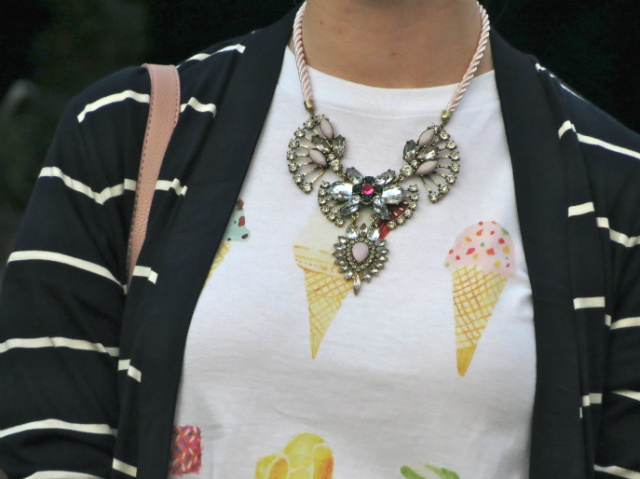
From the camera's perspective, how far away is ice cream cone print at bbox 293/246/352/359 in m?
1.60

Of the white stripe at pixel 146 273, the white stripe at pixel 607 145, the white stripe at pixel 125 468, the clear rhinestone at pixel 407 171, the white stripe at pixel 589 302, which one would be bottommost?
the white stripe at pixel 125 468

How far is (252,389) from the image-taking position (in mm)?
1594

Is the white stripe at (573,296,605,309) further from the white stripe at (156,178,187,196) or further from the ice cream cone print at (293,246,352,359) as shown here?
the white stripe at (156,178,187,196)

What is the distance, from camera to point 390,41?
1771mm

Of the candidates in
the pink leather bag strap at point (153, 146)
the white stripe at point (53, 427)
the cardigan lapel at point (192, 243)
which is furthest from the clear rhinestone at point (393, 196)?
the white stripe at point (53, 427)

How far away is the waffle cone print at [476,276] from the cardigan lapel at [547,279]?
39mm

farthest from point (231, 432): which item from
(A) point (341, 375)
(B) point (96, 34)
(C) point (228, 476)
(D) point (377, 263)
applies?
(B) point (96, 34)

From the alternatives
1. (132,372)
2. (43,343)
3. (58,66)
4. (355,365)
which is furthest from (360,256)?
(58,66)

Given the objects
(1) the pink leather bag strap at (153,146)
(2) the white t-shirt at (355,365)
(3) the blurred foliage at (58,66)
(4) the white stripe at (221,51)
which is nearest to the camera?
(2) the white t-shirt at (355,365)

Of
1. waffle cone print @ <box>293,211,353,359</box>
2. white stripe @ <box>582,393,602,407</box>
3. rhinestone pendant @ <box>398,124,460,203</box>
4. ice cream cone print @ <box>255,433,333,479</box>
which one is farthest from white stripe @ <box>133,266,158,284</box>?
white stripe @ <box>582,393,602,407</box>

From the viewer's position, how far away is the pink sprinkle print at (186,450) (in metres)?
1.62

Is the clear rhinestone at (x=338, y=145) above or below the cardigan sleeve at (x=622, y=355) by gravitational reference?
above

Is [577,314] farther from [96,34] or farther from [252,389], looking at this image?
[96,34]

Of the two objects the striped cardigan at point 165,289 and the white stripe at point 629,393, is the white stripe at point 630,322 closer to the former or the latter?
the striped cardigan at point 165,289
